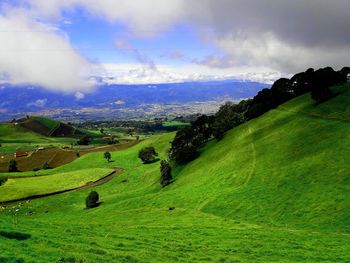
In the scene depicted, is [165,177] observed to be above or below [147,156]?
below

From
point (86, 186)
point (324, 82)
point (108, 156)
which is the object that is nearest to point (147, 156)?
point (108, 156)

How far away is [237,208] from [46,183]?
8611 centimetres

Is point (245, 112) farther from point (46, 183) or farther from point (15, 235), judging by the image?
point (15, 235)

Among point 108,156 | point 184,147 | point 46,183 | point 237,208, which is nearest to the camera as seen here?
point 237,208

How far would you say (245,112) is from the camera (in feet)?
456

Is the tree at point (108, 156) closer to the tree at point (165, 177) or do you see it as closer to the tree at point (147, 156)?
the tree at point (147, 156)

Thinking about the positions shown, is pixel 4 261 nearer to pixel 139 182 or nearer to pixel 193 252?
pixel 193 252

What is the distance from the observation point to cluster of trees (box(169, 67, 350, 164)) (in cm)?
12012

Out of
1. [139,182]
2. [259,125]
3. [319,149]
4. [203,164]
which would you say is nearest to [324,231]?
[319,149]

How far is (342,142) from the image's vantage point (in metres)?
70.7

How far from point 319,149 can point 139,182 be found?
60891mm

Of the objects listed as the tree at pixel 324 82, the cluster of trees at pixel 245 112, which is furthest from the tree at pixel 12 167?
the tree at pixel 324 82

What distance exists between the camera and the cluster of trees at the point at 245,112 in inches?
4729

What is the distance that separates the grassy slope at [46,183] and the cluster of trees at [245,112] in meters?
31.0
